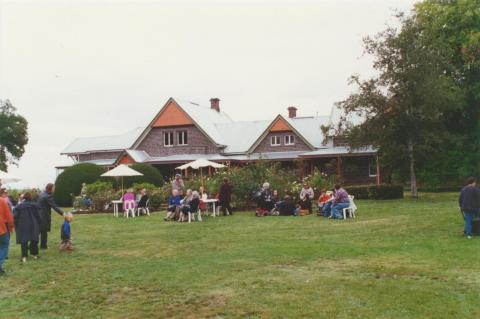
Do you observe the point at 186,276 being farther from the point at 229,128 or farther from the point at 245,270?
the point at 229,128

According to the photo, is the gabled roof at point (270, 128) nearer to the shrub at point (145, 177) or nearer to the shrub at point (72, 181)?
the shrub at point (145, 177)

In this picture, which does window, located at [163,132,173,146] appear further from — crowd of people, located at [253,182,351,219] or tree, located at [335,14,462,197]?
crowd of people, located at [253,182,351,219]

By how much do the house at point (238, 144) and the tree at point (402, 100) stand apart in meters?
8.88

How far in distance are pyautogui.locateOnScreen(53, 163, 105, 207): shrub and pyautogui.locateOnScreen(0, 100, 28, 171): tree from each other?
43451 millimetres

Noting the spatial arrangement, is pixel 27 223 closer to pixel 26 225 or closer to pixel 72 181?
pixel 26 225

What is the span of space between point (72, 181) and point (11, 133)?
46.0 metres

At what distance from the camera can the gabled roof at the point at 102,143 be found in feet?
161

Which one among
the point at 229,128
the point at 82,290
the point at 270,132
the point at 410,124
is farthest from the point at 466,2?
the point at 82,290

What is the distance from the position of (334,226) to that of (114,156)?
113 feet

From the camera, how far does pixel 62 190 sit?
32.6 meters

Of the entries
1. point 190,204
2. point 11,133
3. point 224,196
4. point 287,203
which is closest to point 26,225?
point 190,204

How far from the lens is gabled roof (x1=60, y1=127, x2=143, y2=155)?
49.2 meters

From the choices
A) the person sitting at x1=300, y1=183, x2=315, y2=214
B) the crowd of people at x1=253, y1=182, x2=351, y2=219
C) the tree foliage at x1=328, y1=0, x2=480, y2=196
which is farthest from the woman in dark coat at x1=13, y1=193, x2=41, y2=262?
the tree foliage at x1=328, y1=0, x2=480, y2=196

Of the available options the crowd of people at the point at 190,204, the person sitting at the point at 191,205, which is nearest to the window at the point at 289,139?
the crowd of people at the point at 190,204
